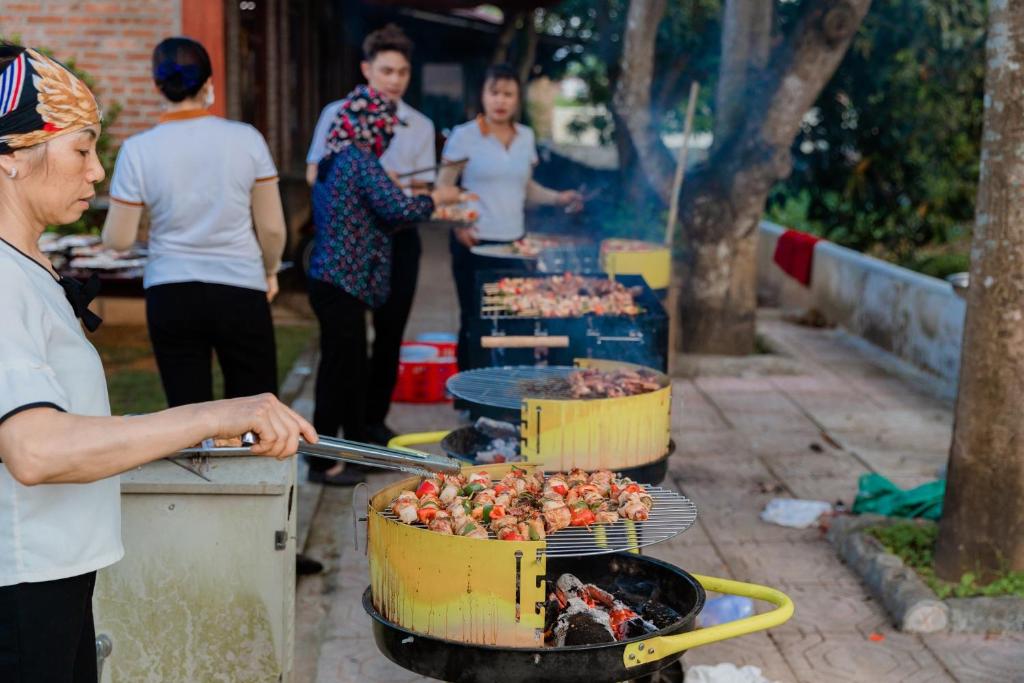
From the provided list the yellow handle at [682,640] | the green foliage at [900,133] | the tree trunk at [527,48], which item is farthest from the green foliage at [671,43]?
the yellow handle at [682,640]

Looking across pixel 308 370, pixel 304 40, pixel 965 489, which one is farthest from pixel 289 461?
pixel 304 40

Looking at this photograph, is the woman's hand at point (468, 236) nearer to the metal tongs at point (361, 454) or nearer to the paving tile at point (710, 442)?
the paving tile at point (710, 442)

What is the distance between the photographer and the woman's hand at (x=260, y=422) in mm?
2279

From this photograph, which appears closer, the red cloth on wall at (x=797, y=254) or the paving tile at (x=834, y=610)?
the paving tile at (x=834, y=610)

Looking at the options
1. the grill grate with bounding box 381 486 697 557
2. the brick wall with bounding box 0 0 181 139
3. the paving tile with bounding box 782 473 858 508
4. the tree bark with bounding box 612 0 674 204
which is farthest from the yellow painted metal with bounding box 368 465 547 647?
the brick wall with bounding box 0 0 181 139

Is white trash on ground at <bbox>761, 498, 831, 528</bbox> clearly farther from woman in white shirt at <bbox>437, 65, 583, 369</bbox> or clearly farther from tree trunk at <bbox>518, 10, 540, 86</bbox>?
tree trunk at <bbox>518, 10, 540, 86</bbox>

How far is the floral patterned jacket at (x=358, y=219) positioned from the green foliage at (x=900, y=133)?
8690mm

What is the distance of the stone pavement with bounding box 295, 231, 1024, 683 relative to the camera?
15.4ft

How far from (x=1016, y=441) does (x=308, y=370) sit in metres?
5.91

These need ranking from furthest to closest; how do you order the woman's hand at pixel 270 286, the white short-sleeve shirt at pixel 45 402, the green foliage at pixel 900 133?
the green foliage at pixel 900 133, the woman's hand at pixel 270 286, the white short-sleeve shirt at pixel 45 402

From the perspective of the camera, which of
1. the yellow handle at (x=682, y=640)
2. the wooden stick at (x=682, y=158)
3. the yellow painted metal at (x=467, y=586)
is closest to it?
the yellow painted metal at (x=467, y=586)

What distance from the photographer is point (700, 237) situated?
33.9 ft

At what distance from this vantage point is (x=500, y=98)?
7.63 metres

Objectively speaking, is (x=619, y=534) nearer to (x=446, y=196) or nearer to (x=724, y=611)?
(x=724, y=611)
